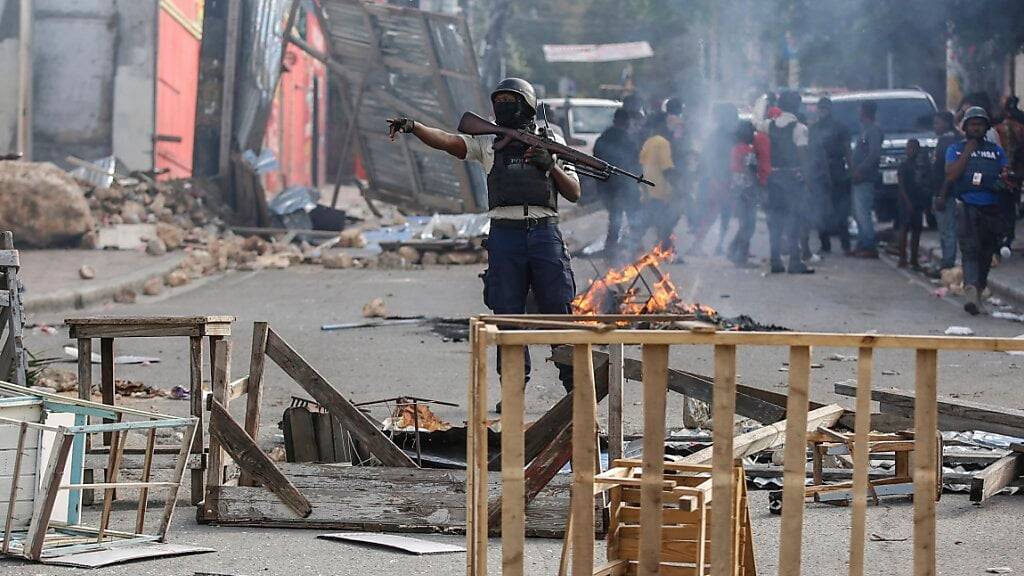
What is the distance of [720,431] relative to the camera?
145 inches

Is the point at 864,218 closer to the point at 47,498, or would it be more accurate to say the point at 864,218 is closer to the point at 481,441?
the point at 47,498

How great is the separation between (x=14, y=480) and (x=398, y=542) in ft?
4.48

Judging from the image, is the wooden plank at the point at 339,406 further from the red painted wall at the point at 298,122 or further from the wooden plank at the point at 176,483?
the red painted wall at the point at 298,122

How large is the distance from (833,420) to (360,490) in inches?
86.3

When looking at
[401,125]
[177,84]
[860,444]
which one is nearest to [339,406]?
[401,125]

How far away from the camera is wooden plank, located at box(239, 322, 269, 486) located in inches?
236

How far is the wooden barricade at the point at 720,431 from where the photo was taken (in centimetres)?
364

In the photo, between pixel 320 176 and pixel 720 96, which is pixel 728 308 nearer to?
pixel 320 176

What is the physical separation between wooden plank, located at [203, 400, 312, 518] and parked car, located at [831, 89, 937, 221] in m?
16.3

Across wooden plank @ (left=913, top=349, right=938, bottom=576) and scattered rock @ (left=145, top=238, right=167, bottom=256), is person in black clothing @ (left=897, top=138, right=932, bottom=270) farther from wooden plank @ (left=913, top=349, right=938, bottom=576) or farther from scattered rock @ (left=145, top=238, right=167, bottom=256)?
wooden plank @ (left=913, top=349, right=938, bottom=576)

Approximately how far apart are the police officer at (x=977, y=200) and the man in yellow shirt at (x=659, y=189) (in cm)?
403

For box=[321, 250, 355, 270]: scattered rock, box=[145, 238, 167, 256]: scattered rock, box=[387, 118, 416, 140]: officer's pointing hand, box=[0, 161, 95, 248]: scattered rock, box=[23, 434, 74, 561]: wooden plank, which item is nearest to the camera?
box=[23, 434, 74, 561]: wooden plank

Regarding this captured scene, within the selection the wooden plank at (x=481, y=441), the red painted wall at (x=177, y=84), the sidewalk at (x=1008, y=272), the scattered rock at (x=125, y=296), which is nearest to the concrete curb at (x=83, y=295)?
the scattered rock at (x=125, y=296)

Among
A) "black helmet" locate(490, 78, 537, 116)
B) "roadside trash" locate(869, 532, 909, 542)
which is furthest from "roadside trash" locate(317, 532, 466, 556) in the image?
"black helmet" locate(490, 78, 537, 116)
